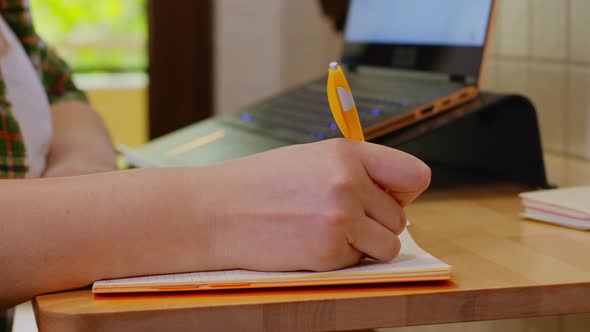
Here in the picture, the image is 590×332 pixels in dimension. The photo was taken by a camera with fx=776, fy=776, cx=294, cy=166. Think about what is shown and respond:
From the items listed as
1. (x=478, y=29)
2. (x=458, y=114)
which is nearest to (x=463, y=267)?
(x=458, y=114)

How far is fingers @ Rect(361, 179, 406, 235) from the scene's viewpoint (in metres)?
0.45

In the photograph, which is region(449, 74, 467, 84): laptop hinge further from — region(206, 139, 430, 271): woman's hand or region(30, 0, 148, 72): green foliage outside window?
region(30, 0, 148, 72): green foliage outside window

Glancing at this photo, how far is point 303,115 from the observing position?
869 millimetres

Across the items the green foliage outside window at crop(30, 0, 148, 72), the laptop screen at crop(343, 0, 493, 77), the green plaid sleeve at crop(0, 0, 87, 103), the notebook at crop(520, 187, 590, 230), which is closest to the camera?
the notebook at crop(520, 187, 590, 230)

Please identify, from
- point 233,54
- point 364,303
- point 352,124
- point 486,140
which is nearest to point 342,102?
point 352,124

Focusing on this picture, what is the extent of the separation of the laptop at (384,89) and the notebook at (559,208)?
6.0 inches

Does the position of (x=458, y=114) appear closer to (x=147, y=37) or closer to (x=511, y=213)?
(x=511, y=213)

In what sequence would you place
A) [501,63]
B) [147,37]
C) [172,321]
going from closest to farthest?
[172,321], [501,63], [147,37]

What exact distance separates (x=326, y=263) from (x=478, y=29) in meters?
0.47

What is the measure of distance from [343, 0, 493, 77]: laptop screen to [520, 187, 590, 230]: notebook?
221 mm

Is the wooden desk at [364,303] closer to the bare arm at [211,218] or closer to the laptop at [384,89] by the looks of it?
the bare arm at [211,218]

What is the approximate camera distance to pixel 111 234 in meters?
0.44

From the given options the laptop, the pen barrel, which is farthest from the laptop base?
the pen barrel

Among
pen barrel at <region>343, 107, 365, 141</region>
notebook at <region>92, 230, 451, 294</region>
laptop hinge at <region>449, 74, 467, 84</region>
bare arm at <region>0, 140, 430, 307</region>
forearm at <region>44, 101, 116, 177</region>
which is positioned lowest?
forearm at <region>44, 101, 116, 177</region>
